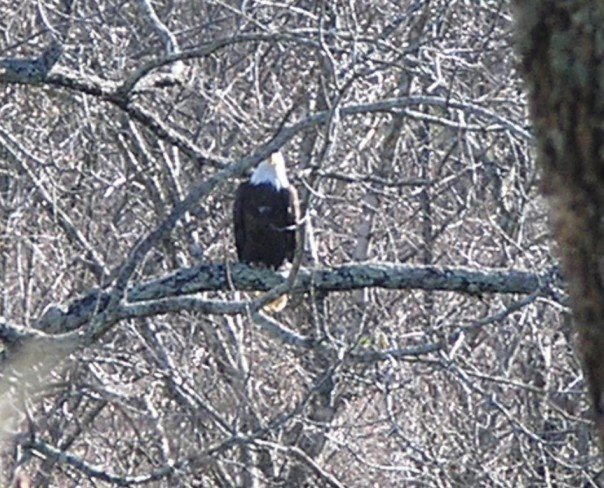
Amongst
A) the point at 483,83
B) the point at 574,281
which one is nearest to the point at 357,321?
the point at 483,83

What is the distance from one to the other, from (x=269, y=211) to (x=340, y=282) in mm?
2520

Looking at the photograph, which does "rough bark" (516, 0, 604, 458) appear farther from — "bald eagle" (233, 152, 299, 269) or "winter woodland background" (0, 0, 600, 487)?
"bald eagle" (233, 152, 299, 269)

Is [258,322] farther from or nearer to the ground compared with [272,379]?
farther from the ground

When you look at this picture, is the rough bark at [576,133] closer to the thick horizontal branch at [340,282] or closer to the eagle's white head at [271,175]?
the thick horizontal branch at [340,282]

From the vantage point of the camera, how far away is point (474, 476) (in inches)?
257

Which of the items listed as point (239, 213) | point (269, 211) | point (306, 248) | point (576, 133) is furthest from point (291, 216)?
point (576, 133)

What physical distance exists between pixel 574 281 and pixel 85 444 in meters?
6.34

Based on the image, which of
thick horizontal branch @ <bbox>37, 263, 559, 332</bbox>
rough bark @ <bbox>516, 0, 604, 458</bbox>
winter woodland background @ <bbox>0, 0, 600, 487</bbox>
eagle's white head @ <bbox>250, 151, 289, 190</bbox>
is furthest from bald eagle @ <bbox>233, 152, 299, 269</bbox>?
rough bark @ <bbox>516, 0, 604, 458</bbox>

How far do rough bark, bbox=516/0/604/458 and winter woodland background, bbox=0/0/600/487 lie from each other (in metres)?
4.39

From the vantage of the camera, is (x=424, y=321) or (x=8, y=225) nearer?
(x=8, y=225)

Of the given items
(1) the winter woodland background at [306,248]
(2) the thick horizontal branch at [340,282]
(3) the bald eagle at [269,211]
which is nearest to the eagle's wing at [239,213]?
(3) the bald eagle at [269,211]

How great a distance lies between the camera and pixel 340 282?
4.42 meters

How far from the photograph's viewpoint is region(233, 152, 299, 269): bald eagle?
21.8 feet

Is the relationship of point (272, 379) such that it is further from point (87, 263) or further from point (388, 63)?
point (388, 63)
